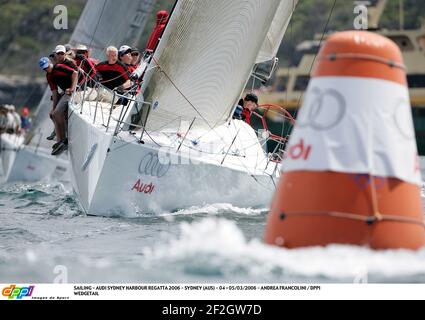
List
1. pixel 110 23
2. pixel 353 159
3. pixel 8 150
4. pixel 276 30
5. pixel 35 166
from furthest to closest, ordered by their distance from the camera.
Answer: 1. pixel 8 150
2. pixel 35 166
3. pixel 110 23
4. pixel 276 30
5. pixel 353 159

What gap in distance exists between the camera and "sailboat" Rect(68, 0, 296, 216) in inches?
318

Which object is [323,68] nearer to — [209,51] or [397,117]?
[397,117]

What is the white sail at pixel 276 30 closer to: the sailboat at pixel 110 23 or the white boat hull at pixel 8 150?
the sailboat at pixel 110 23

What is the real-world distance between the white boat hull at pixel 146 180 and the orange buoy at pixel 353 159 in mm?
3200

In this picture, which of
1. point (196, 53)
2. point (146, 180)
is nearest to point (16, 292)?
point (146, 180)

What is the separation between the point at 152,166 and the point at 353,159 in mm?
3510

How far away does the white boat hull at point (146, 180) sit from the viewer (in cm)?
802

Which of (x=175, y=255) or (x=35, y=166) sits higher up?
(x=175, y=255)

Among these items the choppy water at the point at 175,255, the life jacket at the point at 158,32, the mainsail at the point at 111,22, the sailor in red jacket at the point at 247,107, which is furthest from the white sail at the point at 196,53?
the mainsail at the point at 111,22

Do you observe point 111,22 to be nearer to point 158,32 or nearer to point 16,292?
point 158,32

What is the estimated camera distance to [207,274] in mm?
4961

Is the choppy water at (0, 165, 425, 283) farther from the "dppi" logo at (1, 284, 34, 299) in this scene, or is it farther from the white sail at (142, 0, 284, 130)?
the white sail at (142, 0, 284, 130)

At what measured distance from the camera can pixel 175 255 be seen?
5.49 meters

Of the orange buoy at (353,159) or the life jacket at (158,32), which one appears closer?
the orange buoy at (353,159)
